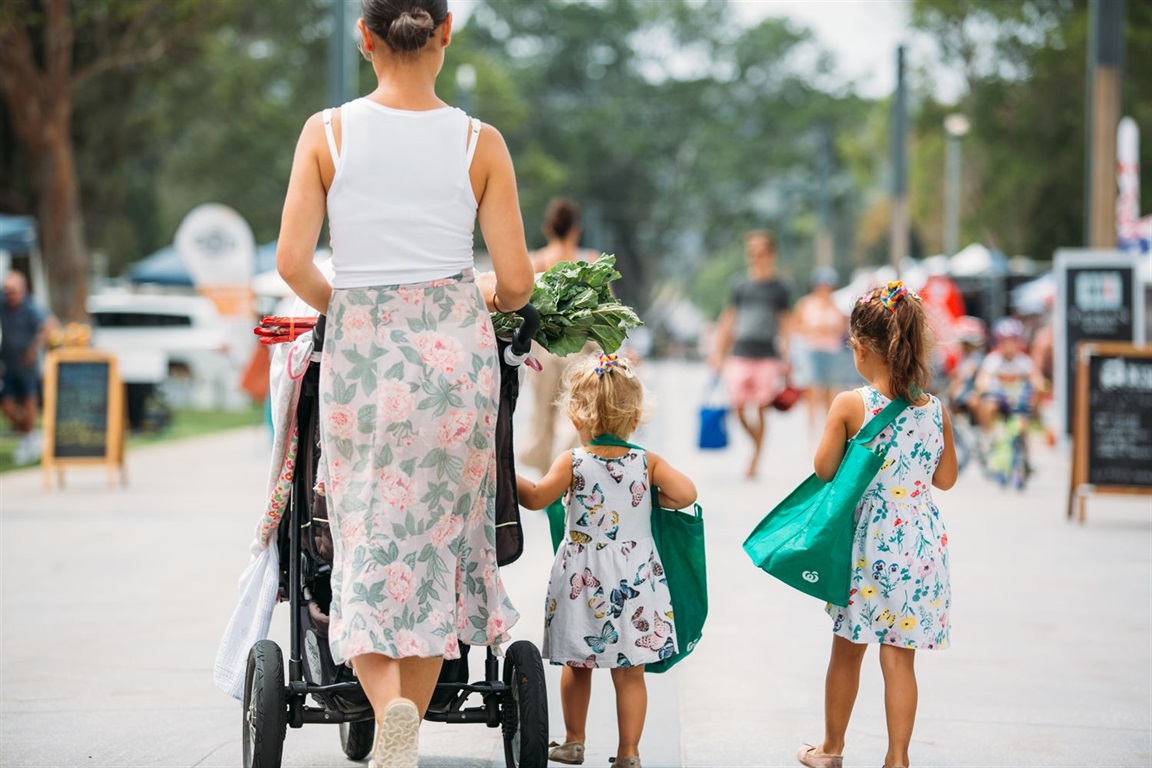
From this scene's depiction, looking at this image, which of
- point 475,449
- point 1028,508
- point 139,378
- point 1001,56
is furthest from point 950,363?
point 1001,56

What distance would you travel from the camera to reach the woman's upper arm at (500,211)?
3828 millimetres

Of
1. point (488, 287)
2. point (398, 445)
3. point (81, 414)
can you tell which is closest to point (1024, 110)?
point (81, 414)

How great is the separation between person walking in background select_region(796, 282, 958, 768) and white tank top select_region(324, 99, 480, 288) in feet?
4.36

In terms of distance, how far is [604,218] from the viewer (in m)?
77.6

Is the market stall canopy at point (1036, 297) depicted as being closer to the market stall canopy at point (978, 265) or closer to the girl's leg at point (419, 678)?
the market stall canopy at point (978, 265)

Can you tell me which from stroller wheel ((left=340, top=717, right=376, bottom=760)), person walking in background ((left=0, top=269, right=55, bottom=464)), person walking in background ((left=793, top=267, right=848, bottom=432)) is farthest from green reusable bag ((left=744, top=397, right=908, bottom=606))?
person walking in background ((left=793, top=267, right=848, bottom=432))

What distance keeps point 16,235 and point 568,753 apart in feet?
71.2

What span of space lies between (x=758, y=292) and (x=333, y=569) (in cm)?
998

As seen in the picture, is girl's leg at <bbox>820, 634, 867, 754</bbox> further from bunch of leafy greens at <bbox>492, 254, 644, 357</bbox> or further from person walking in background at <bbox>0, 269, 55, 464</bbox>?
person walking in background at <bbox>0, 269, 55, 464</bbox>

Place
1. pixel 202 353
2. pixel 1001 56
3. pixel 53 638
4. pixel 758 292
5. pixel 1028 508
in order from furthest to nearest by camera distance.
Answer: pixel 1001 56 → pixel 202 353 → pixel 758 292 → pixel 1028 508 → pixel 53 638

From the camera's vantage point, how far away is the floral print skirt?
375 centimetres

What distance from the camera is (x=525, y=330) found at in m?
4.00

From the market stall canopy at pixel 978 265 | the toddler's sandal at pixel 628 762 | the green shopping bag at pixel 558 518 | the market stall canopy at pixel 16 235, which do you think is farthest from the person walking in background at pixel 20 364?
the market stall canopy at pixel 978 265

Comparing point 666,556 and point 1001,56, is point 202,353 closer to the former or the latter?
point 666,556
